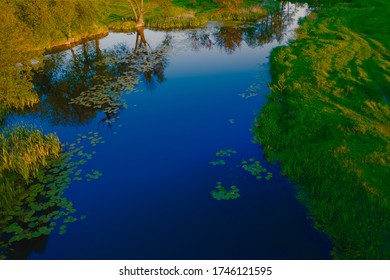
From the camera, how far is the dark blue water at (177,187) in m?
11.6

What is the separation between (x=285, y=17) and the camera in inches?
Result: 2095

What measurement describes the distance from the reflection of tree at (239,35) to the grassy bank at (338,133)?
7881 millimetres

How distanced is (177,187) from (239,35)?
3414cm

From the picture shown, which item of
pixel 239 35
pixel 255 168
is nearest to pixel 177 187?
pixel 255 168

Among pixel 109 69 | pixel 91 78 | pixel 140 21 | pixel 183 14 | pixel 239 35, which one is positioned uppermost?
pixel 183 14

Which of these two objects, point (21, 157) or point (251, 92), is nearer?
point (21, 157)

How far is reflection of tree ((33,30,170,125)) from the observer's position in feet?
76.4

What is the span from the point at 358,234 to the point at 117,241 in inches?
371

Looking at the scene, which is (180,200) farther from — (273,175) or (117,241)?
(273,175)

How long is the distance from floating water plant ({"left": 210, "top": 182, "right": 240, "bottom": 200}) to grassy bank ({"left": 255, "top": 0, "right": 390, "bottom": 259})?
303 centimetres

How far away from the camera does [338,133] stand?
1694 cm

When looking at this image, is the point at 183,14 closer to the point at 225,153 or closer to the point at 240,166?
the point at 225,153

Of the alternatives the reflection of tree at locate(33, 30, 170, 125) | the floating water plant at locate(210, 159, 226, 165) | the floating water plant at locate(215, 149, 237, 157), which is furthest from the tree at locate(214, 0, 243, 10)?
the floating water plant at locate(210, 159, 226, 165)

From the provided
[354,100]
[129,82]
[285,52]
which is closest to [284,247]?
[354,100]
